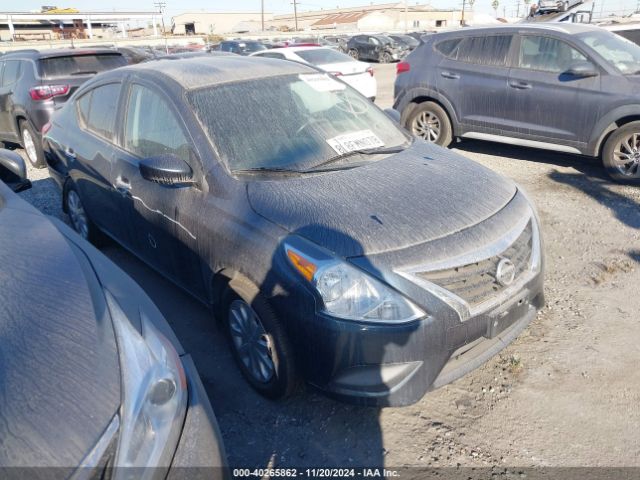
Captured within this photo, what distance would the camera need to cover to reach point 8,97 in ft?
25.5

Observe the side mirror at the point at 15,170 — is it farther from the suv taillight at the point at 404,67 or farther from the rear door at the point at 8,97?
the suv taillight at the point at 404,67

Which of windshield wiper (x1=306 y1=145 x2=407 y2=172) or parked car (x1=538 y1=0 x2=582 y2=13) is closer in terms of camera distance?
windshield wiper (x1=306 y1=145 x2=407 y2=172)

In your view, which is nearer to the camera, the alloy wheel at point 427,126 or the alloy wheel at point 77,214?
the alloy wheel at point 77,214

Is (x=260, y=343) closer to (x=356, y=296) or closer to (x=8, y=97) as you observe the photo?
(x=356, y=296)

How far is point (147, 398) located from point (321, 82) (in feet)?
9.06

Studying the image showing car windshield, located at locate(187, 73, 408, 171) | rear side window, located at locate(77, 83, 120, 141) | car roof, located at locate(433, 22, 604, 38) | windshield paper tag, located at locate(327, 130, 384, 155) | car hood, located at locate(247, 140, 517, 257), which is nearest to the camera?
car hood, located at locate(247, 140, 517, 257)

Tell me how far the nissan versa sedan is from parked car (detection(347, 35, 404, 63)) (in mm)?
26635

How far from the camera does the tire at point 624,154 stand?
5.48 metres

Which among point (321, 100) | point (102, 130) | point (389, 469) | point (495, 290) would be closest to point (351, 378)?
point (389, 469)

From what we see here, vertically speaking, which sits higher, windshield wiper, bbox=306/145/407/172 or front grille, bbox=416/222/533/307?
windshield wiper, bbox=306/145/407/172

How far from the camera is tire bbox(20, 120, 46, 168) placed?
24.1 feet

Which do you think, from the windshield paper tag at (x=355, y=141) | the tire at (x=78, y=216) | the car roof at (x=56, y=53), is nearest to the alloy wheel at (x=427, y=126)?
the windshield paper tag at (x=355, y=141)

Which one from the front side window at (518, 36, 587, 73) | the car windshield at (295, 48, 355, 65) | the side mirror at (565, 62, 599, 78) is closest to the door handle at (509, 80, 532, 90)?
the front side window at (518, 36, 587, 73)

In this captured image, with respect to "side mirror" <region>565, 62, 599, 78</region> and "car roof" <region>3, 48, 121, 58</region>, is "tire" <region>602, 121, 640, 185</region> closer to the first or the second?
"side mirror" <region>565, 62, 599, 78</region>
